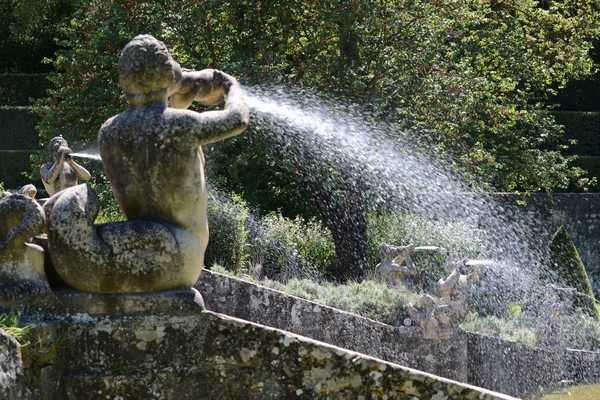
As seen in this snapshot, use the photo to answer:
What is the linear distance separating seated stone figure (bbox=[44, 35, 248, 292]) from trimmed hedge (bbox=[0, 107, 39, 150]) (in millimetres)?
25252

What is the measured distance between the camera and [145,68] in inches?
197

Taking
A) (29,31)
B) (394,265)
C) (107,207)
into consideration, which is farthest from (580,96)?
(394,265)

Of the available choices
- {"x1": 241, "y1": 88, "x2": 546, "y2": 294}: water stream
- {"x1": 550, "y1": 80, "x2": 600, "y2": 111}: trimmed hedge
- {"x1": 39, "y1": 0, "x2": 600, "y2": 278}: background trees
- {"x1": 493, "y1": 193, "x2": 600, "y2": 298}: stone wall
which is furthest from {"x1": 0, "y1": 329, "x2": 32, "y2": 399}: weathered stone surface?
{"x1": 550, "y1": 80, "x2": 600, "y2": 111}: trimmed hedge

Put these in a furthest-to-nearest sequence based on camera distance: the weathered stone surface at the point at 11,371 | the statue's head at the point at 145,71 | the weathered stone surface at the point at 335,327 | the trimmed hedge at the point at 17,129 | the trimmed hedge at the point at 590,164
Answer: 1. the trimmed hedge at the point at 17,129
2. the trimmed hedge at the point at 590,164
3. the weathered stone surface at the point at 335,327
4. the statue's head at the point at 145,71
5. the weathered stone surface at the point at 11,371

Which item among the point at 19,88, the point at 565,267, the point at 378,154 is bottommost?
the point at 19,88

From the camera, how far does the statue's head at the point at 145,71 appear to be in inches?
197

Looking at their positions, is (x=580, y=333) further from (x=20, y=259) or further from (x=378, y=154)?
(x=20, y=259)

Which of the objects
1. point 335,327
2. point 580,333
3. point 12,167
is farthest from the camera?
point 12,167

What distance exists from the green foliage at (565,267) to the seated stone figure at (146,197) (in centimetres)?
1434

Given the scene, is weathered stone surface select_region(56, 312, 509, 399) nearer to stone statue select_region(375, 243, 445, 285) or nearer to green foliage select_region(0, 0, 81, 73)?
stone statue select_region(375, 243, 445, 285)

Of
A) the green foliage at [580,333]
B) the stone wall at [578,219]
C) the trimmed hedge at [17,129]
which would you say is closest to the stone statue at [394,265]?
the green foliage at [580,333]

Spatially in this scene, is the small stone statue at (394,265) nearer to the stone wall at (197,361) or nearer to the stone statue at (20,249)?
the stone wall at (197,361)

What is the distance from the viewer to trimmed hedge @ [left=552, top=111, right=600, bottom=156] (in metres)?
28.2

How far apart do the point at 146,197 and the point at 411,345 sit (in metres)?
5.48
